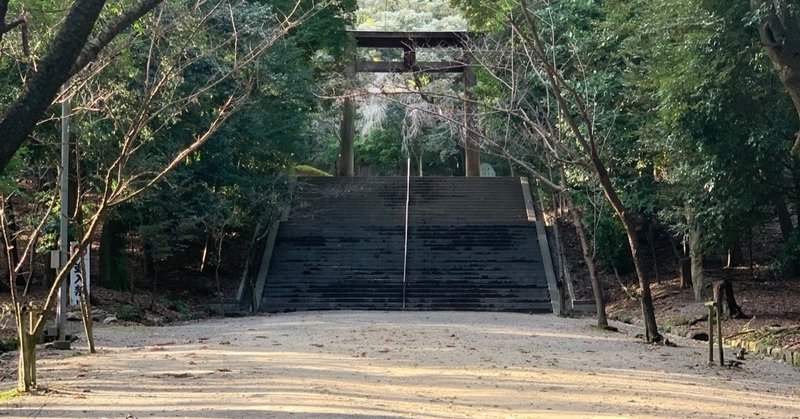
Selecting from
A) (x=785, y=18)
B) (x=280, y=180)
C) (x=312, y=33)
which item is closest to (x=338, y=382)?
(x=785, y=18)

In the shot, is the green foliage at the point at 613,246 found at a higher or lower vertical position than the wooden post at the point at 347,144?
lower

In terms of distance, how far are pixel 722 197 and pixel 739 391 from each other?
9989 mm

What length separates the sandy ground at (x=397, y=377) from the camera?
891cm

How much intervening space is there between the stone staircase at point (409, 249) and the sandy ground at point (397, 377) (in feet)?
30.8

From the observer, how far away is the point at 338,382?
10656 millimetres

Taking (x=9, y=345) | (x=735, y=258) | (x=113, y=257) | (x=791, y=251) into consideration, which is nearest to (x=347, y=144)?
(x=113, y=257)

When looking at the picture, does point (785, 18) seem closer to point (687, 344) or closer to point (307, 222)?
point (687, 344)

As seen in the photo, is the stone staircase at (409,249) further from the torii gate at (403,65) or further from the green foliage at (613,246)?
the torii gate at (403,65)

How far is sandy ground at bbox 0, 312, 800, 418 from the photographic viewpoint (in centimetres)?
891

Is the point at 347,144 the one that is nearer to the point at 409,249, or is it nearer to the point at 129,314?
the point at 409,249

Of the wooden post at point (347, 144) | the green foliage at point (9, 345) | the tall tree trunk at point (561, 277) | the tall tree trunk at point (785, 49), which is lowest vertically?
the green foliage at point (9, 345)

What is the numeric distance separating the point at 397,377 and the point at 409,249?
2110 cm

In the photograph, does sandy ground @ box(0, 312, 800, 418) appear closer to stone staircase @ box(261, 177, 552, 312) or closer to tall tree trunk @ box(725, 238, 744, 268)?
stone staircase @ box(261, 177, 552, 312)

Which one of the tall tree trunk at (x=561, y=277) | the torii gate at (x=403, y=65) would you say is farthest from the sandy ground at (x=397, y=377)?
the torii gate at (x=403, y=65)
